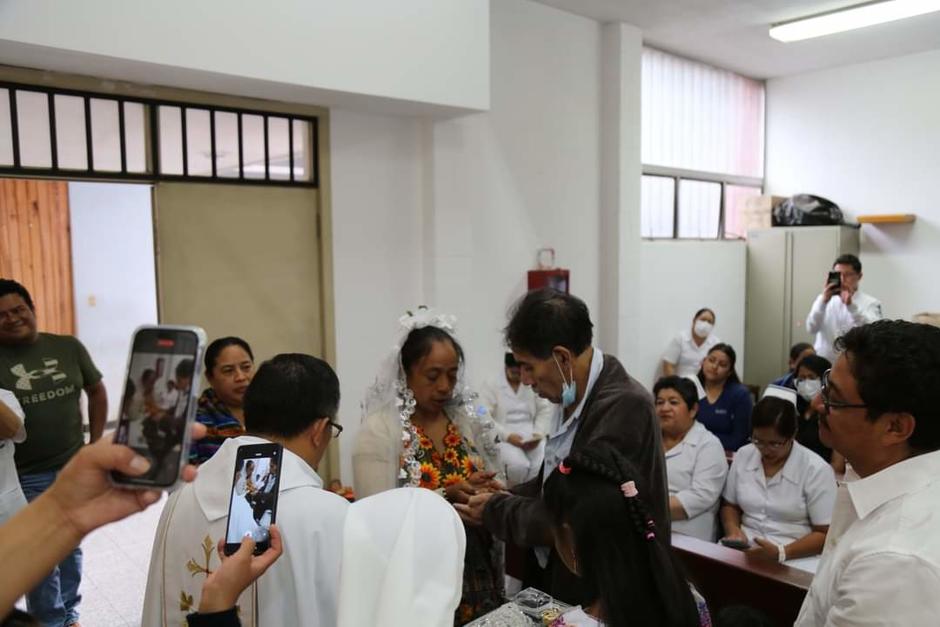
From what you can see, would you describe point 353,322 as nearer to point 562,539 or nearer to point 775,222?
point 562,539

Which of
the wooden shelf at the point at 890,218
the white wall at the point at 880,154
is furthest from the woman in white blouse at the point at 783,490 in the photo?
the white wall at the point at 880,154

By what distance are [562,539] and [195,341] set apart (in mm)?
889

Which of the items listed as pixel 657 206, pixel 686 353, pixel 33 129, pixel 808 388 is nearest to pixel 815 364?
pixel 808 388

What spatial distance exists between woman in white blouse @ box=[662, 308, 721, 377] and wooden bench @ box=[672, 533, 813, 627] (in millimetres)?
3719

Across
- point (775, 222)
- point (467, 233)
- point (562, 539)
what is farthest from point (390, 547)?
point (775, 222)

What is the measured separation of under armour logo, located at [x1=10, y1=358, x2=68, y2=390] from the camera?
115 inches

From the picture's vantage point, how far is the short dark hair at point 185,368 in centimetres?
87

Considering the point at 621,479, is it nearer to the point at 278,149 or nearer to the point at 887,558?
the point at 887,558

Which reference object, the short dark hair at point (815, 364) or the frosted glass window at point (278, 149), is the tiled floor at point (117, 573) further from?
the short dark hair at point (815, 364)

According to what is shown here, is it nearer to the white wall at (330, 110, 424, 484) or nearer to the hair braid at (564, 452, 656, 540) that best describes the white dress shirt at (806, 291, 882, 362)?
the white wall at (330, 110, 424, 484)

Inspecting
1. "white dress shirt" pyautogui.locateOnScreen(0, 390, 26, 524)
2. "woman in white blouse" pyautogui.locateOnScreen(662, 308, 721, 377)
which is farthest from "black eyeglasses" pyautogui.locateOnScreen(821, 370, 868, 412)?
"woman in white blouse" pyautogui.locateOnScreen(662, 308, 721, 377)

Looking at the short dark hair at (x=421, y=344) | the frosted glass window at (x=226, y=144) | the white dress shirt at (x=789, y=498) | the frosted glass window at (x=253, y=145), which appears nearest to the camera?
the short dark hair at (x=421, y=344)

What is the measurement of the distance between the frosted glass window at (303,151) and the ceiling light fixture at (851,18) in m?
3.92

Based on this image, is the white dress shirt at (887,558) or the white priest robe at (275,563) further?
the white priest robe at (275,563)
